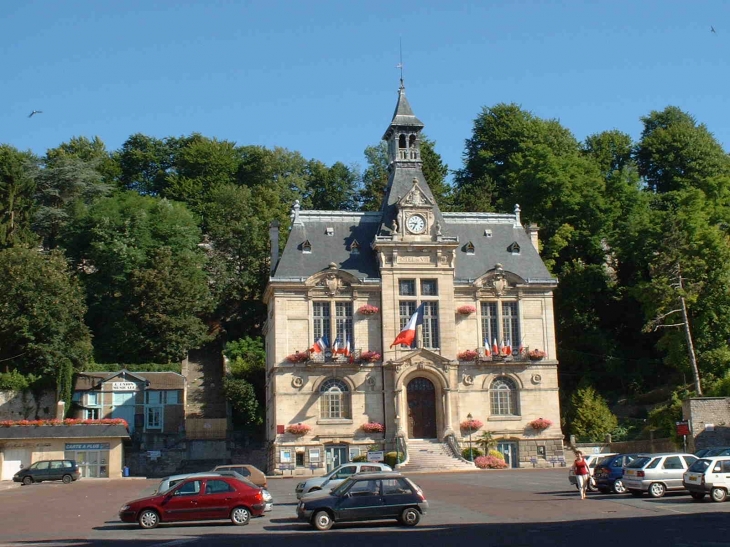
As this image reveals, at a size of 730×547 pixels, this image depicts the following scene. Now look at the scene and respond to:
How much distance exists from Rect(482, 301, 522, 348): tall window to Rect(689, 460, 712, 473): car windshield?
25.1 meters

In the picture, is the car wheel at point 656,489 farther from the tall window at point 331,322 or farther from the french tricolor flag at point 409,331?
the tall window at point 331,322

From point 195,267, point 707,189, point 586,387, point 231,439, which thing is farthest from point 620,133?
point 231,439

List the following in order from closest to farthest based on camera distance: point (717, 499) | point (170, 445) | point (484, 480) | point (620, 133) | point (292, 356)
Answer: point (717, 499) < point (484, 480) < point (292, 356) < point (170, 445) < point (620, 133)

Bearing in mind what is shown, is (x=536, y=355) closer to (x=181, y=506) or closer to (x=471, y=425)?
(x=471, y=425)

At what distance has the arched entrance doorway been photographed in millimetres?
51281

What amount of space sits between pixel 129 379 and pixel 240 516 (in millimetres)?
34474

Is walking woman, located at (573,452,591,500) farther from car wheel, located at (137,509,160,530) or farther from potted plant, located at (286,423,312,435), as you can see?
potted plant, located at (286,423,312,435)

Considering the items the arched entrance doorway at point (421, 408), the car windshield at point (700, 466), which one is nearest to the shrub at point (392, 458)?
the arched entrance doorway at point (421, 408)

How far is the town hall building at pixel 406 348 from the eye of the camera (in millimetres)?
50594

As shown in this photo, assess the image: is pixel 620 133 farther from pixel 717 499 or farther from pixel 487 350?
pixel 717 499

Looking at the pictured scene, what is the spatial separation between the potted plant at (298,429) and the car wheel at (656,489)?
79.6ft

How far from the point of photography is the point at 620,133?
8256 cm

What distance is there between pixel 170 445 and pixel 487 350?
62.3ft

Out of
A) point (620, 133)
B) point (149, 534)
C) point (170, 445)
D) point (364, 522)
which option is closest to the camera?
point (149, 534)
